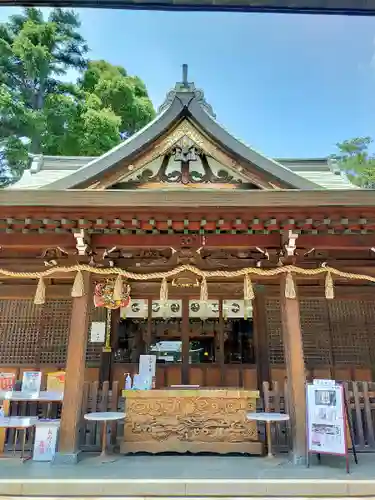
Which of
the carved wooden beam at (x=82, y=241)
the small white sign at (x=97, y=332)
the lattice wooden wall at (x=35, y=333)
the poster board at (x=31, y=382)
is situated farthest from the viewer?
the small white sign at (x=97, y=332)

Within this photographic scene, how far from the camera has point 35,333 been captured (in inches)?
323

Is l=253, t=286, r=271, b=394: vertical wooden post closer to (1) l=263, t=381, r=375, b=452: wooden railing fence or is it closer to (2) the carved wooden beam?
(1) l=263, t=381, r=375, b=452: wooden railing fence

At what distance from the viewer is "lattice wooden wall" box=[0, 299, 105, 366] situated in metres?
8.09

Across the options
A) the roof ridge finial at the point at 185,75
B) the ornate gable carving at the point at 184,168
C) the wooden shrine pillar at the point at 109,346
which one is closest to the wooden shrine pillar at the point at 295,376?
the ornate gable carving at the point at 184,168

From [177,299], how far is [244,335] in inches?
72.1

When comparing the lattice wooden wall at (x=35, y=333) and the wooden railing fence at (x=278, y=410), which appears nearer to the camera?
the wooden railing fence at (x=278, y=410)

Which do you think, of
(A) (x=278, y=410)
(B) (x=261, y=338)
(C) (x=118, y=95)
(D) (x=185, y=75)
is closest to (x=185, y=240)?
(A) (x=278, y=410)

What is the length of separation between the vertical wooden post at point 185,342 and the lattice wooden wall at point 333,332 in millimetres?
1909

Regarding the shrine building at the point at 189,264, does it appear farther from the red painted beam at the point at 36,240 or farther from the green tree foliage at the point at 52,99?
the green tree foliage at the point at 52,99

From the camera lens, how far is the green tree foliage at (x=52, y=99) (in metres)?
21.1

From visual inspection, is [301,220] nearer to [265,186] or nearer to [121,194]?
[265,186]

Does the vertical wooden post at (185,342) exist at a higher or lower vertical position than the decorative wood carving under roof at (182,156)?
lower

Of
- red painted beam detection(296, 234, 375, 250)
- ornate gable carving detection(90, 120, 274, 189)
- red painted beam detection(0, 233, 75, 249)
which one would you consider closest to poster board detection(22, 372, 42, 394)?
red painted beam detection(0, 233, 75, 249)

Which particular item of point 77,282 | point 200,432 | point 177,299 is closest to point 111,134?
point 177,299
